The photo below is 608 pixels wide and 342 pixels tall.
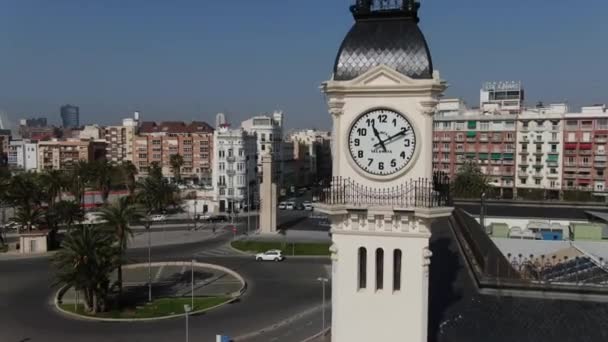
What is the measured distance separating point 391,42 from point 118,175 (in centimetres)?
11899

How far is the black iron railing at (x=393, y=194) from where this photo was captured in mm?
12758

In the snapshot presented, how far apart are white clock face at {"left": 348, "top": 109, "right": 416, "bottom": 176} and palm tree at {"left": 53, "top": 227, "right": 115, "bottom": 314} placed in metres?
37.1

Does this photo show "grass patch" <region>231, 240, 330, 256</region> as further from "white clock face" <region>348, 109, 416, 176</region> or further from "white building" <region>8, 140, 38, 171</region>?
"white building" <region>8, 140, 38, 171</region>

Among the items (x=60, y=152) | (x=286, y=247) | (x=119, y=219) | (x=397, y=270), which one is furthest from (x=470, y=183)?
(x=60, y=152)

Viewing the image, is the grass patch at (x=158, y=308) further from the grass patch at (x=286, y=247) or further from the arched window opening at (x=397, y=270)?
the arched window opening at (x=397, y=270)

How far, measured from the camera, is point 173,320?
4356 centimetres

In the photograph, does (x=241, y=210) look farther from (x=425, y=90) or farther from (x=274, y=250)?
(x=425, y=90)

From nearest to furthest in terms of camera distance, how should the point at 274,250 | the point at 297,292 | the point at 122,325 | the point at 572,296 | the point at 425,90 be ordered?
the point at 425,90 < the point at 572,296 < the point at 122,325 < the point at 297,292 < the point at 274,250

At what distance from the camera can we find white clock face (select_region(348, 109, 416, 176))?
12.9 m

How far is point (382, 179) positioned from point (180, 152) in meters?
134

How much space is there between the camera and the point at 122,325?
4291cm

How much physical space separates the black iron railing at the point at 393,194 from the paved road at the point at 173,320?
29468 mm

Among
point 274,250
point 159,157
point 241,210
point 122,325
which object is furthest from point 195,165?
point 122,325

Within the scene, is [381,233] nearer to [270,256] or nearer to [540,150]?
[270,256]
